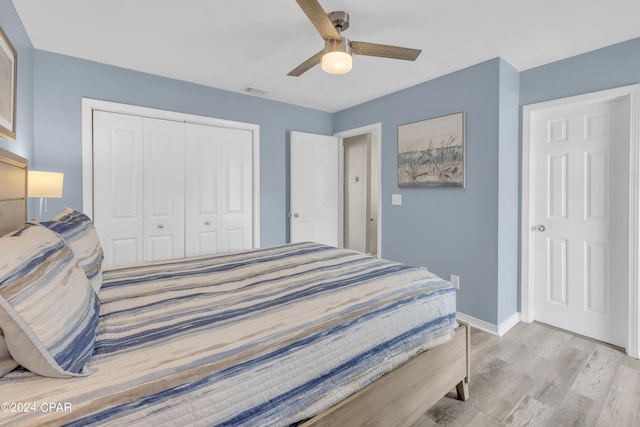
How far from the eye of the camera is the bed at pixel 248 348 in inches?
29.5

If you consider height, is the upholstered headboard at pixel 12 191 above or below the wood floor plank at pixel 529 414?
above

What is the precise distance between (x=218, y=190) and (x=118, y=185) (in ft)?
3.18

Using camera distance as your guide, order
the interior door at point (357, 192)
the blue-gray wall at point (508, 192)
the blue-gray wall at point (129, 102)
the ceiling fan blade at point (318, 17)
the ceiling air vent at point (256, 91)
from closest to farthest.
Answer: the ceiling fan blade at point (318, 17)
the blue-gray wall at point (129, 102)
the blue-gray wall at point (508, 192)
the ceiling air vent at point (256, 91)
the interior door at point (357, 192)

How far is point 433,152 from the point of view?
3.13 meters

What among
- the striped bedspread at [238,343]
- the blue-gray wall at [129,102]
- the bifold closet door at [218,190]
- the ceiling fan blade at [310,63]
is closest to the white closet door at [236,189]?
the bifold closet door at [218,190]

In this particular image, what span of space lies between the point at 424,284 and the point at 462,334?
1.32 ft

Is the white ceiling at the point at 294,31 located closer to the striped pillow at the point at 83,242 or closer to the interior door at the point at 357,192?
the striped pillow at the point at 83,242

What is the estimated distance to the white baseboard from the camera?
264 cm

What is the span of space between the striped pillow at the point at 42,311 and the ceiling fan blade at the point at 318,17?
1.43m

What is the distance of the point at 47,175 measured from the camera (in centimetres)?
197

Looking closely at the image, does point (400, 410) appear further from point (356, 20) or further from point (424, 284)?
point (356, 20)

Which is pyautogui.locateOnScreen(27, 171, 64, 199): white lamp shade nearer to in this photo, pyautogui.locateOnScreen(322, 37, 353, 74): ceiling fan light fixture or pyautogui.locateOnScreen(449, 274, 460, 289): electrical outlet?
pyautogui.locateOnScreen(322, 37, 353, 74): ceiling fan light fixture

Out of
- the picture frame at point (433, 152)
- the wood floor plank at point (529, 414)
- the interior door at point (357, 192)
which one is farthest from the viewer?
the interior door at point (357, 192)

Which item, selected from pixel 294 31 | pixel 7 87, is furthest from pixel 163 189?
pixel 294 31
